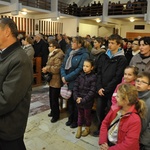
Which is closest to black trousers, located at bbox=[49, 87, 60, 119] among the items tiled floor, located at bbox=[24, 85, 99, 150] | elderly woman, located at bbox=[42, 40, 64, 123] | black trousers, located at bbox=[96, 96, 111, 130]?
elderly woman, located at bbox=[42, 40, 64, 123]

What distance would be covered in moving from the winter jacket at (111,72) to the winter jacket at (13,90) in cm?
153

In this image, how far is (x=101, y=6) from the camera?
1399 cm

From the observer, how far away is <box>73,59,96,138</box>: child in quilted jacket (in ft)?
9.37

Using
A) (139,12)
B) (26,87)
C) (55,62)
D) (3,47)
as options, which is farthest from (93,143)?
(139,12)

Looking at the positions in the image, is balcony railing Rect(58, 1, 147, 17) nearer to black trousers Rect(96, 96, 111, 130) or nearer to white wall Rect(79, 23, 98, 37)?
white wall Rect(79, 23, 98, 37)

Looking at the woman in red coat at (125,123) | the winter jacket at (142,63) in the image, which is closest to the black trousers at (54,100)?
the winter jacket at (142,63)

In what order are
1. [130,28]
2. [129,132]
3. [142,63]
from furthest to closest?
[130,28] < [142,63] < [129,132]

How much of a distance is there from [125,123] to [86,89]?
1.20 meters

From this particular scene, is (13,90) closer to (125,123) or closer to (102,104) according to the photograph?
(125,123)

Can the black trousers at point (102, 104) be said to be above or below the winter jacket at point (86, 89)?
below

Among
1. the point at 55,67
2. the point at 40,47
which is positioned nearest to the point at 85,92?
the point at 55,67

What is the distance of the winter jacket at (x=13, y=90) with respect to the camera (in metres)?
1.38

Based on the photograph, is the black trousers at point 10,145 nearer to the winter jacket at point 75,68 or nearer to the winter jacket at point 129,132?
the winter jacket at point 129,132

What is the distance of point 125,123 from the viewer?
5.80 feet
